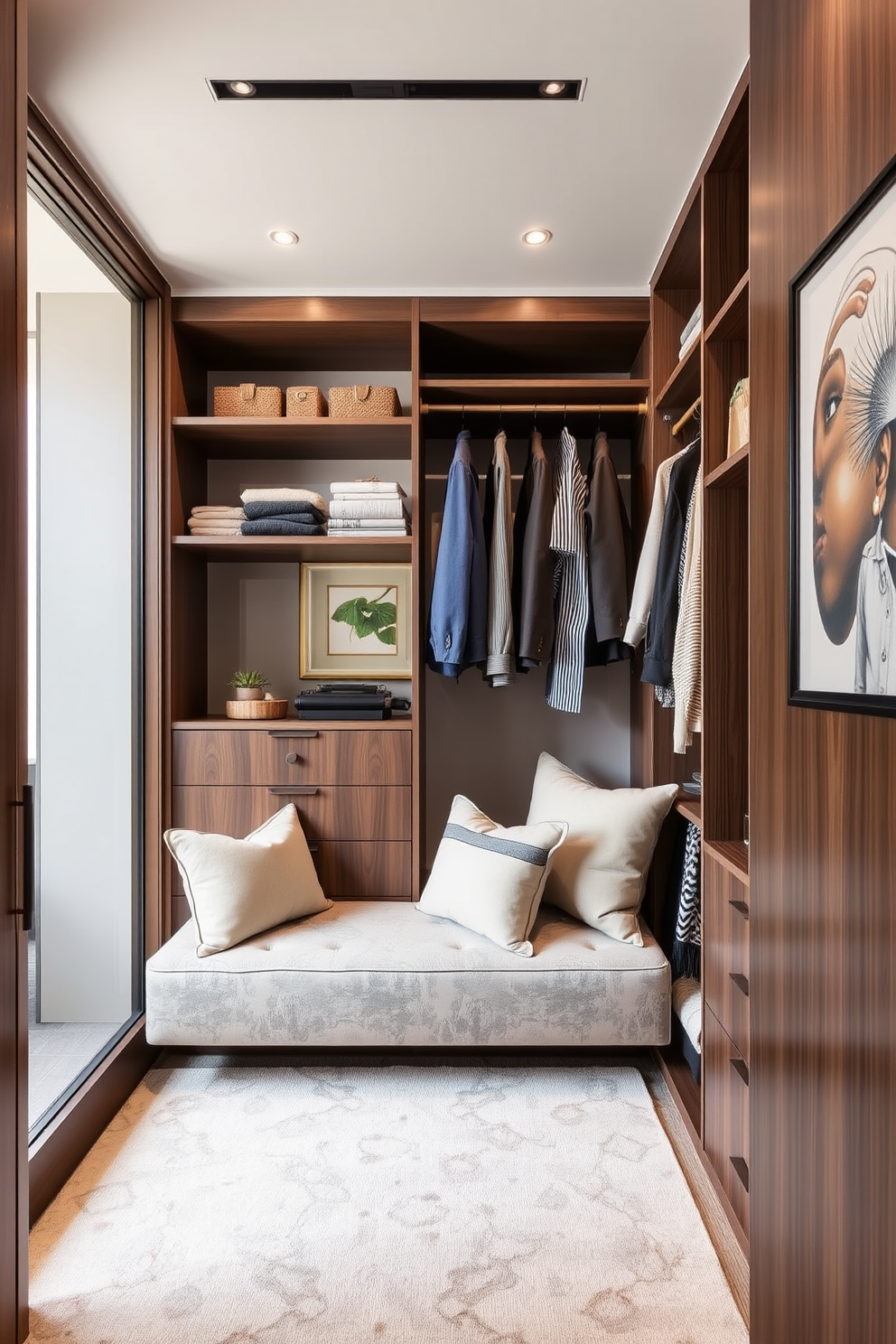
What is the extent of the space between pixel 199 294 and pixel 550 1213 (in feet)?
9.39

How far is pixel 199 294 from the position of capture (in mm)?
2828

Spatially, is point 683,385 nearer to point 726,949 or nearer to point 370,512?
point 370,512

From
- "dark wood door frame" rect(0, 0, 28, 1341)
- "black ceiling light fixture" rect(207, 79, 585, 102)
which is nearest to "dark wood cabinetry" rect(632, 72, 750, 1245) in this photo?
"black ceiling light fixture" rect(207, 79, 585, 102)

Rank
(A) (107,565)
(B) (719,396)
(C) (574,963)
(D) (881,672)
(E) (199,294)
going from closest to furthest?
1. (D) (881,672)
2. (B) (719,396)
3. (C) (574,963)
4. (A) (107,565)
5. (E) (199,294)

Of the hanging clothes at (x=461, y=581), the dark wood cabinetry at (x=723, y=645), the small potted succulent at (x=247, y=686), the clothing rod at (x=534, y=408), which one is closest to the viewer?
the dark wood cabinetry at (x=723, y=645)

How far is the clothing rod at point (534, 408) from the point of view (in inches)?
112

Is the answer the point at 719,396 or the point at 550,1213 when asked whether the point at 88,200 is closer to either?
the point at 719,396

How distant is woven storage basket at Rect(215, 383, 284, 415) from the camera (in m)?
2.89

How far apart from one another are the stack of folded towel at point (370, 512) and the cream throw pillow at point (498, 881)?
1060 millimetres

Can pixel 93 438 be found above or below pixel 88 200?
below

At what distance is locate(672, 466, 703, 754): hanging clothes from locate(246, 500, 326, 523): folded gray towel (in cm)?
128

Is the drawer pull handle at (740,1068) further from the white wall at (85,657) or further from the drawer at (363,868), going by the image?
the white wall at (85,657)

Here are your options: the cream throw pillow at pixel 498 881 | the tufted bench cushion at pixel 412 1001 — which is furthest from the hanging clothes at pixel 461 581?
the tufted bench cushion at pixel 412 1001

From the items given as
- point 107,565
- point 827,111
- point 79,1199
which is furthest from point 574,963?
point 827,111
